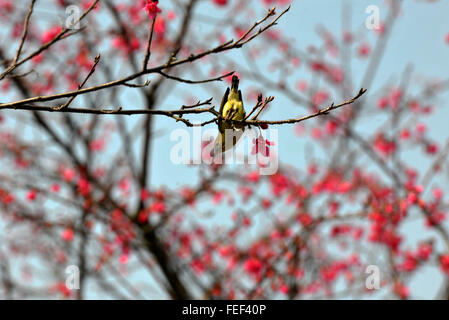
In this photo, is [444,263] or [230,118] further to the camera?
[444,263]

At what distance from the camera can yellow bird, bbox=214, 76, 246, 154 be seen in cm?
231

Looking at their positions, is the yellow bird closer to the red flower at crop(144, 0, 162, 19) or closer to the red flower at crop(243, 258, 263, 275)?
the red flower at crop(144, 0, 162, 19)

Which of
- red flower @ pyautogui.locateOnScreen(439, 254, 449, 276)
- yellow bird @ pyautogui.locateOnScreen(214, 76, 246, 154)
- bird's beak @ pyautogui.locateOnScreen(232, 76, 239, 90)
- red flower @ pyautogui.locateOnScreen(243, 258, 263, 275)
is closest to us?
yellow bird @ pyautogui.locateOnScreen(214, 76, 246, 154)

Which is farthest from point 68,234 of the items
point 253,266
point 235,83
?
point 235,83

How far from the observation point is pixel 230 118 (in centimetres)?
229

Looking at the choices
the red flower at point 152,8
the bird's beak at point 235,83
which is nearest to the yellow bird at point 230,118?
the bird's beak at point 235,83

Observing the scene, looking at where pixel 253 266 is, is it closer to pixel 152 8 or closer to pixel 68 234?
pixel 68 234

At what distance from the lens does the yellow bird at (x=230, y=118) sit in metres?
2.31

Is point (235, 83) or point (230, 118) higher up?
point (235, 83)

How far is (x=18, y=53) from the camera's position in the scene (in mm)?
2688

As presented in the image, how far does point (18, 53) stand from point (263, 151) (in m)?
1.49

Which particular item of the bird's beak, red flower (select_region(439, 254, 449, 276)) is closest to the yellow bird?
→ the bird's beak
